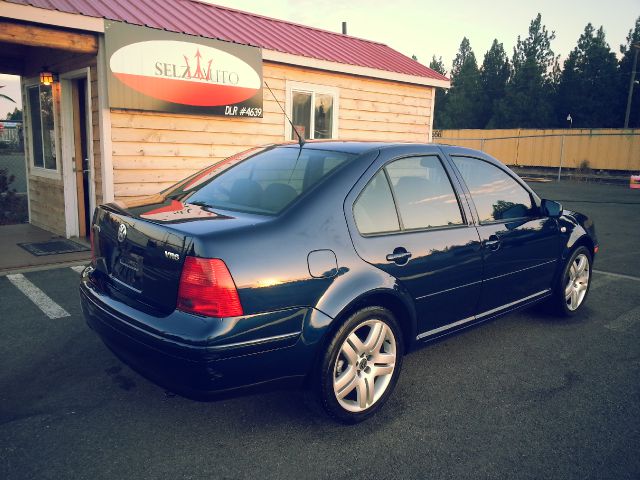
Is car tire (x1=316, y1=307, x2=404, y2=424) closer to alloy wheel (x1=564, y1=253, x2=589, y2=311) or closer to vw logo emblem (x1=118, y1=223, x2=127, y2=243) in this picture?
vw logo emblem (x1=118, y1=223, x2=127, y2=243)

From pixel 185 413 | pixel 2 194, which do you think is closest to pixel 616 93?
pixel 2 194

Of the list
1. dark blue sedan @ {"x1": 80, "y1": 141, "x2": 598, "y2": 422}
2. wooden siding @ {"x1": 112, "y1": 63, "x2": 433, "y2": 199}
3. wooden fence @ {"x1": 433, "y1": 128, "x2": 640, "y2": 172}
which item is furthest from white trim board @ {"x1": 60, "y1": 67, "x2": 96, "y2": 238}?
wooden fence @ {"x1": 433, "y1": 128, "x2": 640, "y2": 172}

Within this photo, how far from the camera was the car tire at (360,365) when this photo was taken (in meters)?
2.91

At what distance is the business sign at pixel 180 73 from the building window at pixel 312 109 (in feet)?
3.02

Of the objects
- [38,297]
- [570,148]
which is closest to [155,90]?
[38,297]

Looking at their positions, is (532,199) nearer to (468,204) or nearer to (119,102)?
(468,204)

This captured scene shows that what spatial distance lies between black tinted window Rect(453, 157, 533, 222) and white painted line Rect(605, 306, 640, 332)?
1.49 m

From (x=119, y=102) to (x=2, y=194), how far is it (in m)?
5.61

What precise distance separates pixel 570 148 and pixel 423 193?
108ft

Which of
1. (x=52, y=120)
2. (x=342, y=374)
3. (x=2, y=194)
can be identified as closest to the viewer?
(x=342, y=374)

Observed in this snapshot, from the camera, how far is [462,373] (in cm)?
383

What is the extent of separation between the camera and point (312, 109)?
960 cm

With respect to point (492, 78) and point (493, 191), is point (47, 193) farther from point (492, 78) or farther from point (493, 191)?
point (492, 78)

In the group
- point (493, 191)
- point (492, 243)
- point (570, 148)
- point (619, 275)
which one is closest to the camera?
point (492, 243)
